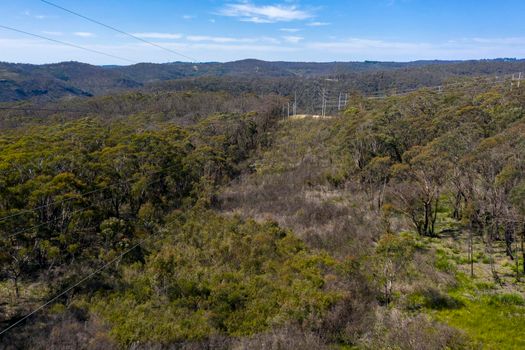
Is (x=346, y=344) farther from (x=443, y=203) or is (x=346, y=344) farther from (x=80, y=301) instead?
(x=443, y=203)

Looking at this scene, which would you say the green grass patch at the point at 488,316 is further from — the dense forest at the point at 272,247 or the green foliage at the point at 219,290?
the green foliage at the point at 219,290

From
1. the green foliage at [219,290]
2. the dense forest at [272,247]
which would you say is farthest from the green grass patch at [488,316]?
the green foliage at [219,290]

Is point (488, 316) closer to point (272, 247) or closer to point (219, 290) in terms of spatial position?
point (272, 247)

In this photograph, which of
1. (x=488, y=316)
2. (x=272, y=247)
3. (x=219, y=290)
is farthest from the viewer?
(x=272, y=247)

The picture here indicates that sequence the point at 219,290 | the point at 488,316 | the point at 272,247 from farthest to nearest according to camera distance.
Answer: the point at 272,247
the point at 219,290
the point at 488,316

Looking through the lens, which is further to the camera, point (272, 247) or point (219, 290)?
point (272, 247)

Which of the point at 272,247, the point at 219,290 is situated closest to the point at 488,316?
the point at 272,247

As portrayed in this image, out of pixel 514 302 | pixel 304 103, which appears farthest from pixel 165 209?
pixel 304 103

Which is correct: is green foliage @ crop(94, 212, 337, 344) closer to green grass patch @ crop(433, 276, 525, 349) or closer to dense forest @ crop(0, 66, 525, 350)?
dense forest @ crop(0, 66, 525, 350)

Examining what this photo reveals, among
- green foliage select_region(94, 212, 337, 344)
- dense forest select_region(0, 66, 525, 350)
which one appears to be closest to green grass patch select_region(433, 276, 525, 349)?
dense forest select_region(0, 66, 525, 350)
